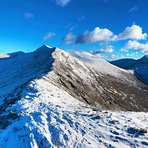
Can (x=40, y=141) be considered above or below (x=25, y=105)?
below

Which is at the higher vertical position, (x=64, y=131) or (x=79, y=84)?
(x=79, y=84)

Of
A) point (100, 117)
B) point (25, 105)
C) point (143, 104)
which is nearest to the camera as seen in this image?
point (100, 117)

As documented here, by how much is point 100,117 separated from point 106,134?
7.04 ft

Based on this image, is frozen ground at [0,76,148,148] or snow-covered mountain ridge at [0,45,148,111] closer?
frozen ground at [0,76,148,148]

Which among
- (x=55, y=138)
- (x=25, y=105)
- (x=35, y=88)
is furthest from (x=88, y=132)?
(x=35, y=88)

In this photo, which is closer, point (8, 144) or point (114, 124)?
point (8, 144)

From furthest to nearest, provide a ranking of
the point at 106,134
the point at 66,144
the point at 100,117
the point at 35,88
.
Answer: the point at 35,88 < the point at 100,117 < the point at 106,134 < the point at 66,144

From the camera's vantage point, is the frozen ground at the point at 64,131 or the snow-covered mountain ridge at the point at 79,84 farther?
the snow-covered mountain ridge at the point at 79,84

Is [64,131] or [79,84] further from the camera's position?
[79,84]

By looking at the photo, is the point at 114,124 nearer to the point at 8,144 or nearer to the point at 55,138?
the point at 55,138

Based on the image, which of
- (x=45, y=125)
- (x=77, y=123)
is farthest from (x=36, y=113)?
(x=77, y=123)

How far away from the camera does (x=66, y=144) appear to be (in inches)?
273

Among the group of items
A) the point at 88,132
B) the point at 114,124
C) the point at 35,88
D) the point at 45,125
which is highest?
the point at 35,88

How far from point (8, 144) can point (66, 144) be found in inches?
163
